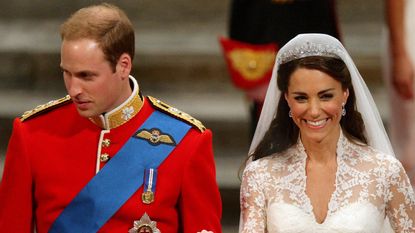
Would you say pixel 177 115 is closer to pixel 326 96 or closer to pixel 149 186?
pixel 149 186

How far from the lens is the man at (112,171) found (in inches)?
143

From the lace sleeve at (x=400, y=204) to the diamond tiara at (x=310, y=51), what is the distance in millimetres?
367

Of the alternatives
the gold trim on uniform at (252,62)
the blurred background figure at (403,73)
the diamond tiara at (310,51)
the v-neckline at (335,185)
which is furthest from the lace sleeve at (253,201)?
the blurred background figure at (403,73)

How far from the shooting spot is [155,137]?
12.2 feet

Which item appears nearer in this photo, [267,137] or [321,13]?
[267,137]

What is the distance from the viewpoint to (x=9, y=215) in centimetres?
365

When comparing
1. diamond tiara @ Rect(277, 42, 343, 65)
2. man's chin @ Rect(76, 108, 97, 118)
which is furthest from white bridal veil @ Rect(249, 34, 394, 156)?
man's chin @ Rect(76, 108, 97, 118)

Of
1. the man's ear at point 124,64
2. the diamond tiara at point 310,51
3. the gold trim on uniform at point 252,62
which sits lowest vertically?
the gold trim on uniform at point 252,62

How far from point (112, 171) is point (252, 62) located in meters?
1.21

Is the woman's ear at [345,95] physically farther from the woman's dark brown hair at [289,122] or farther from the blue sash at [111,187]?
the blue sash at [111,187]

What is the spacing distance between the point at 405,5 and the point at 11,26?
232 cm

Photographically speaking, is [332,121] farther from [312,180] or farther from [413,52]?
[413,52]

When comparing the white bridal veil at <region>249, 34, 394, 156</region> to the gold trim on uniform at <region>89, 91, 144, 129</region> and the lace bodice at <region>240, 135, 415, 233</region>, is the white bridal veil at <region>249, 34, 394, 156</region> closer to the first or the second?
the lace bodice at <region>240, 135, 415, 233</region>

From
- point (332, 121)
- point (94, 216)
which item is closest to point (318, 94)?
point (332, 121)
